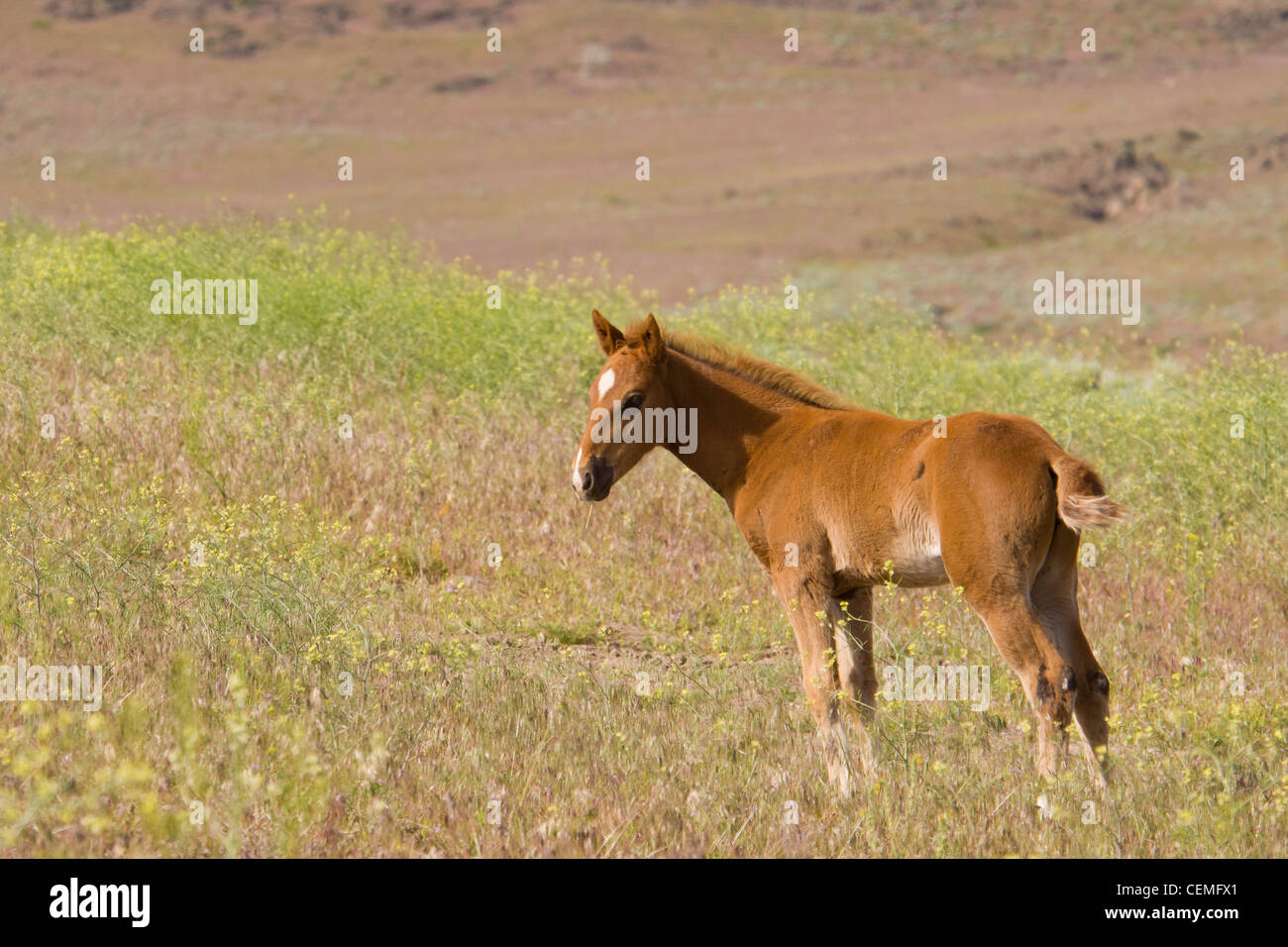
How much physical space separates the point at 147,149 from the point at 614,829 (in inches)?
1968

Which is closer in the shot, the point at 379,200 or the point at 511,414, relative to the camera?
the point at 511,414

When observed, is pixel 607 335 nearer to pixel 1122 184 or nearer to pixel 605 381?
pixel 605 381

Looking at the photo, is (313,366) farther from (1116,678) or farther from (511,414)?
(1116,678)

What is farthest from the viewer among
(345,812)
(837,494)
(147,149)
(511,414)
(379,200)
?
(147,149)

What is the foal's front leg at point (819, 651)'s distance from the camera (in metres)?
6.06

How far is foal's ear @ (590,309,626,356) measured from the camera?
7.01 meters

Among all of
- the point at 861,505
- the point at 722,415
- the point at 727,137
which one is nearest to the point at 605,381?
the point at 722,415

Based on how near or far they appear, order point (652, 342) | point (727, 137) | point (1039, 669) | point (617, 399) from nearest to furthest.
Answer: point (1039, 669)
point (617, 399)
point (652, 342)
point (727, 137)

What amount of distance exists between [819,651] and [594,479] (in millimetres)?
1419

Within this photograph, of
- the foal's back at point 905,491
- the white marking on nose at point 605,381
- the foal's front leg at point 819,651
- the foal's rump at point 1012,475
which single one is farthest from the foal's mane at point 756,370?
the foal's rump at point 1012,475

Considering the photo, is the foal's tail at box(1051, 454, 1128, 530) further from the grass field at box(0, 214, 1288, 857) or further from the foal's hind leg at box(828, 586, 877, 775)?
the foal's hind leg at box(828, 586, 877, 775)

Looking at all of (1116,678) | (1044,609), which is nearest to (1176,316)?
(1116,678)

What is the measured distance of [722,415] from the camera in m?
7.09

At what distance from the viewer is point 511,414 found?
11.4 meters
